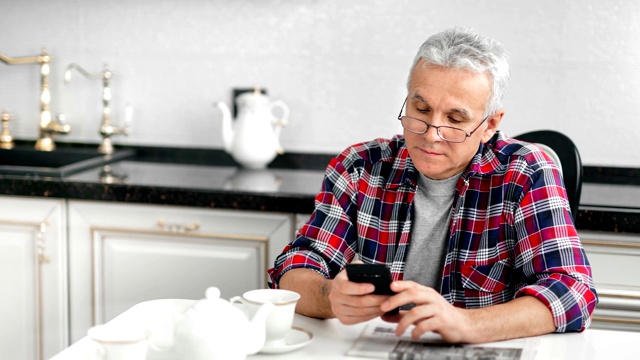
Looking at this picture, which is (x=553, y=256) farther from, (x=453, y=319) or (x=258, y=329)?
(x=258, y=329)

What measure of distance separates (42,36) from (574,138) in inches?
76.3

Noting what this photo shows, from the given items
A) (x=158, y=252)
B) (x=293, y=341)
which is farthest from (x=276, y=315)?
(x=158, y=252)

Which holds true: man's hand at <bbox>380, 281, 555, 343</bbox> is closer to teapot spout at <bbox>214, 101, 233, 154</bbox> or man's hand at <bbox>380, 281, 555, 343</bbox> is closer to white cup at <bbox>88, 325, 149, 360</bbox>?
white cup at <bbox>88, 325, 149, 360</bbox>

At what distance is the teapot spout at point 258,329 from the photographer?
1268mm

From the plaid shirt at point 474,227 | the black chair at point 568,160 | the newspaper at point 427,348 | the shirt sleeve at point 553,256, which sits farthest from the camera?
the black chair at point 568,160

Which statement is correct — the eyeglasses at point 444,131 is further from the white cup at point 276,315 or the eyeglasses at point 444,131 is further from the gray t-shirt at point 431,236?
the white cup at point 276,315

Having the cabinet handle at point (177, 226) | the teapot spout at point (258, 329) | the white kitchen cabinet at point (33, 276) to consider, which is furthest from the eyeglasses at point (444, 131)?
the white kitchen cabinet at point (33, 276)

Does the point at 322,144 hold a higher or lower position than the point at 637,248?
higher

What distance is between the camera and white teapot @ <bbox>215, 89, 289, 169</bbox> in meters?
2.81

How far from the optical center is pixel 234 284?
2.54 meters

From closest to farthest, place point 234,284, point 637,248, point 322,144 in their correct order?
point 637,248 < point 234,284 < point 322,144

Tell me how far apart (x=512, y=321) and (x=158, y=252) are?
1375mm

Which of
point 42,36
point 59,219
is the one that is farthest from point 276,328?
point 42,36

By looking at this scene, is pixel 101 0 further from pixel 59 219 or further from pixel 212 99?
pixel 59 219
